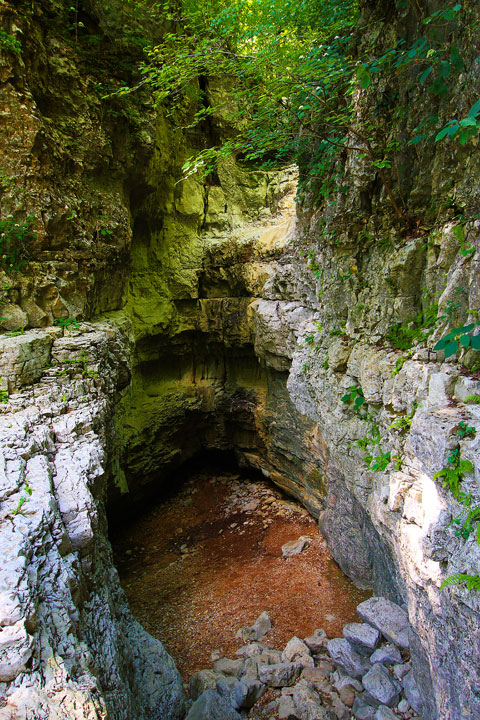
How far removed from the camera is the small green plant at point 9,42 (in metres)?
4.93

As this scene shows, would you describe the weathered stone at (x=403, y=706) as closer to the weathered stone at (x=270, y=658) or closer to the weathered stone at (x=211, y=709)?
the weathered stone at (x=270, y=658)

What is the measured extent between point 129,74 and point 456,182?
20.8ft

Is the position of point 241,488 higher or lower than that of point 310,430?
lower

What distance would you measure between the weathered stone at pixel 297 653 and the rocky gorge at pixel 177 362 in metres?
1.13

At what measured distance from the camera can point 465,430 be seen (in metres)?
2.92

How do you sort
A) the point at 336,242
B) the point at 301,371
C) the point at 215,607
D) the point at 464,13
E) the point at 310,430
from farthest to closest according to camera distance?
the point at 310,430
the point at 301,371
the point at 215,607
the point at 336,242
the point at 464,13

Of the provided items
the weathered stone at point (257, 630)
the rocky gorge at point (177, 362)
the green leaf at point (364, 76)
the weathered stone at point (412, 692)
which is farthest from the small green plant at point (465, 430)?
the weathered stone at point (257, 630)

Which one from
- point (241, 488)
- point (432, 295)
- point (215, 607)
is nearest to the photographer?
point (432, 295)

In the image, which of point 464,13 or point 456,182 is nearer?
point 464,13

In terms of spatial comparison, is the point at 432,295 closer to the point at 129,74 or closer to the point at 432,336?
the point at 432,336

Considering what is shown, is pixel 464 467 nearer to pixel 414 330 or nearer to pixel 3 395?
pixel 414 330

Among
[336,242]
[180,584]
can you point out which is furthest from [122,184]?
[180,584]

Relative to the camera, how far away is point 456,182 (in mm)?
3711

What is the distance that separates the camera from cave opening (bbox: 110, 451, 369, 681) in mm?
6016
